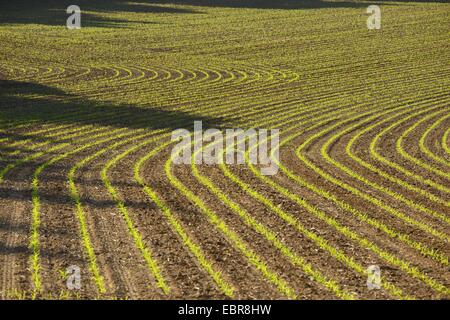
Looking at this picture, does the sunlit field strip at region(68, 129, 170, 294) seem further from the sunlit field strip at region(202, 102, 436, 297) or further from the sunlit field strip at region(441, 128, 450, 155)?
the sunlit field strip at region(441, 128, 450, 155)

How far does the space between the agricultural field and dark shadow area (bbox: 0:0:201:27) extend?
15.2m

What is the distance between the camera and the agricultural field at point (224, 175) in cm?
1447

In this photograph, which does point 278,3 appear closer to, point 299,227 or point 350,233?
point 299,227

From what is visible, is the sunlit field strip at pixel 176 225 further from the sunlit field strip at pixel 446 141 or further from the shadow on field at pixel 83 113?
the sunlit field strip at pixel 446 141

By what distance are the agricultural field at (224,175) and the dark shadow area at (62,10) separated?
15.2 meters

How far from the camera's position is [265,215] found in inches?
729

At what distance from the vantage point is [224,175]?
75.0ft

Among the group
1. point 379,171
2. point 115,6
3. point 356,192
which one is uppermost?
point 115,6

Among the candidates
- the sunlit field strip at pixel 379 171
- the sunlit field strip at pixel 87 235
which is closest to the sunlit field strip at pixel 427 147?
the sunlit field strip at pixel 379 171

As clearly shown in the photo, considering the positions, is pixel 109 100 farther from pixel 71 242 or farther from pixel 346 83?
pixel 71 242

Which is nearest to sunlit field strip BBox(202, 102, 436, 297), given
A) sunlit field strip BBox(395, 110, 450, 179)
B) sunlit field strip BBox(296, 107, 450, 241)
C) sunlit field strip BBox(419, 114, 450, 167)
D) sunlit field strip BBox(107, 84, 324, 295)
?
sunlit field strip BBox(107, 84, 324, 295)

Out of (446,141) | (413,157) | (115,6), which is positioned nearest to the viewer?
(413,157)

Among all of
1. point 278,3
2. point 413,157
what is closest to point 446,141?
point 413,157

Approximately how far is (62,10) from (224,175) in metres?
62.5
